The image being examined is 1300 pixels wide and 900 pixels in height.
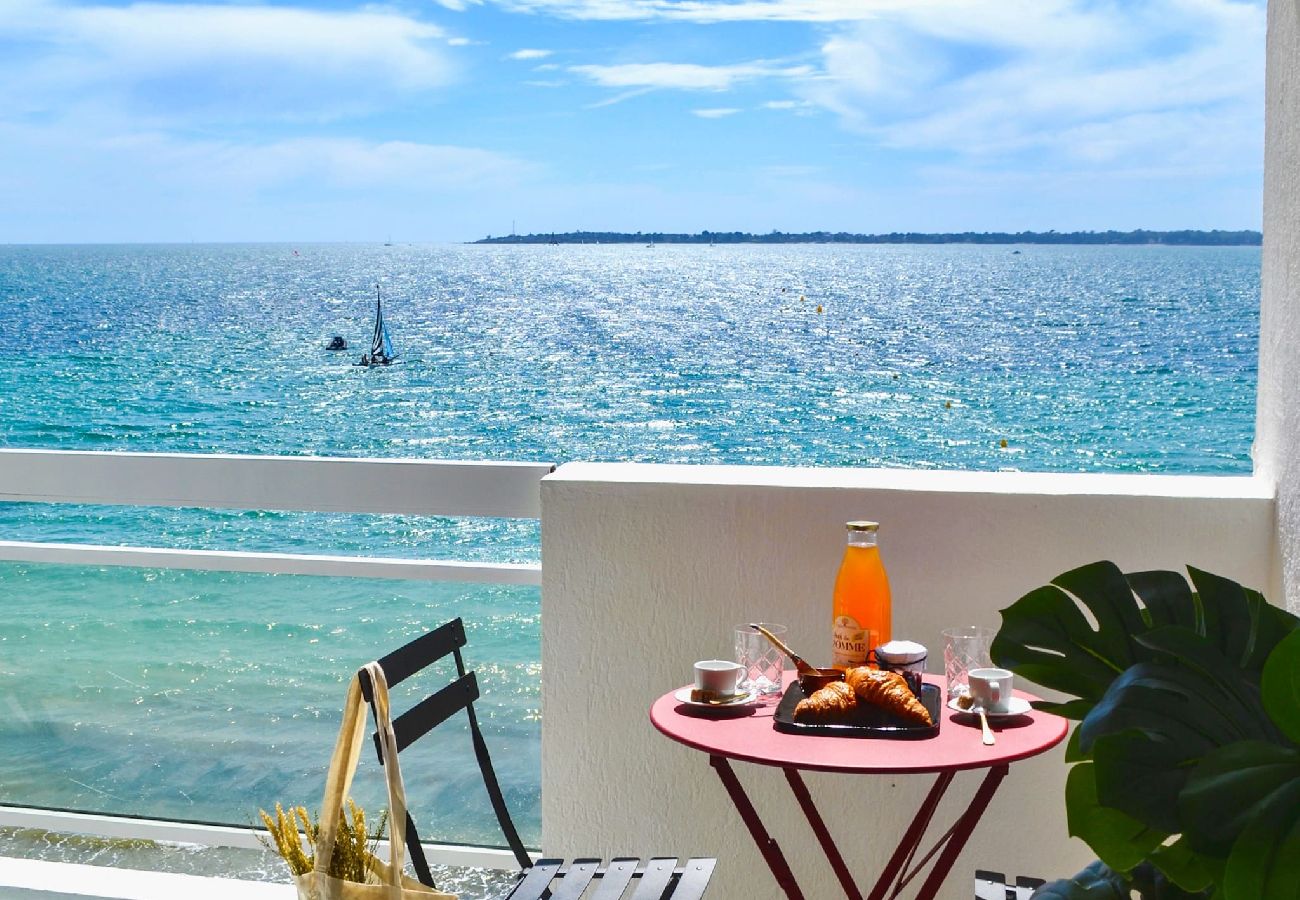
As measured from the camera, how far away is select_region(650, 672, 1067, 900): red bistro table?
173 centimetres

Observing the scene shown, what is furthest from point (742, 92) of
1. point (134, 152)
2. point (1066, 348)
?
point (134, 152)

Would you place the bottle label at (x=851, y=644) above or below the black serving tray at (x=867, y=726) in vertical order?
above

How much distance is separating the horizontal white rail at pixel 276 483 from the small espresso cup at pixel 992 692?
98cm

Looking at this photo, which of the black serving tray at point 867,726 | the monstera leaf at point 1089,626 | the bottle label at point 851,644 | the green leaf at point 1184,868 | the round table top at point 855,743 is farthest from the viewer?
the bottle label at point 851,644

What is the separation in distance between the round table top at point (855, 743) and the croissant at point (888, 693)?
42 mm

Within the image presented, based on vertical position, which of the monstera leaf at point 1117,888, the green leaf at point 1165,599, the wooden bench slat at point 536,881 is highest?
the green leaf at point 1165,599

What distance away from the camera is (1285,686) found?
0.79 m

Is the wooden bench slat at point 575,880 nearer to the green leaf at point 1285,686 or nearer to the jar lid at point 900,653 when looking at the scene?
the jar lid at point 900,653

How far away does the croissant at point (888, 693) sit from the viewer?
1863 mm

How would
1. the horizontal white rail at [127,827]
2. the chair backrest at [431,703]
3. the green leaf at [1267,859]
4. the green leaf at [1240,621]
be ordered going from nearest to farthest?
1. the green leaf at [1267,859]
2. the green leaf at [1240,621]
3. the chair backrest at [431,703]
4. the horizontal white rail at [127,827]

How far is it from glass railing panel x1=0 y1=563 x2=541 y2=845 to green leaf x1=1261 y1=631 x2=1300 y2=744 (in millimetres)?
1934

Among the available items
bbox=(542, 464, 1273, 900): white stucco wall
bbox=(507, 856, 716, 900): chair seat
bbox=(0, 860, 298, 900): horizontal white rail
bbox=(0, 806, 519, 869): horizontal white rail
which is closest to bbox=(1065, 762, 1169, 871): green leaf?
bbox=(507, 856, 716, 900): chair seat

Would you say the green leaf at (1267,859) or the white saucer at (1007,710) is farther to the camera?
the white saucer at (1007,710)

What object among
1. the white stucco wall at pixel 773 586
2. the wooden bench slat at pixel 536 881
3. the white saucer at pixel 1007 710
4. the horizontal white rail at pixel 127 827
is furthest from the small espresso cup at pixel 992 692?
the horizontal white rail at pixel 127 827
